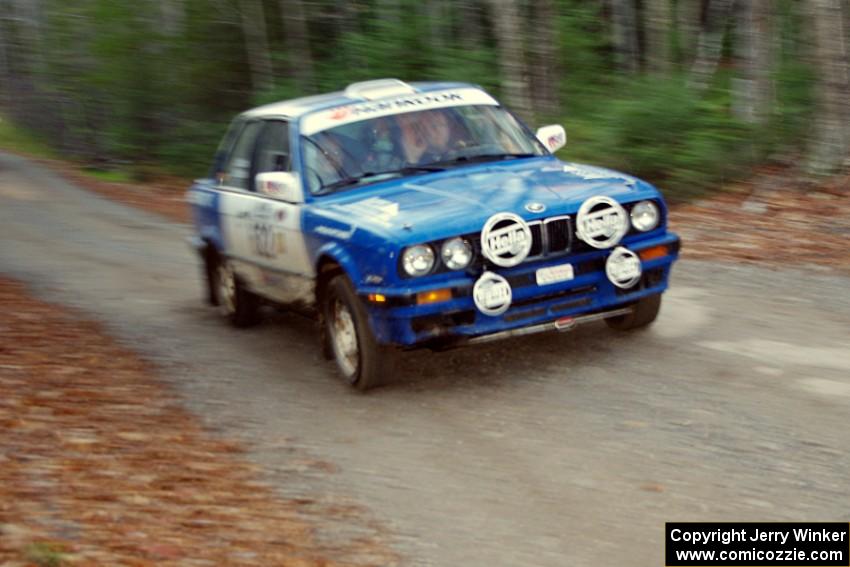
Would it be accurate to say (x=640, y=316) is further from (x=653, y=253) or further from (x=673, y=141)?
(x=673, y=141)

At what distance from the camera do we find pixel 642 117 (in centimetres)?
1587

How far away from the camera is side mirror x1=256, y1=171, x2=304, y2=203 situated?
8.19 meters

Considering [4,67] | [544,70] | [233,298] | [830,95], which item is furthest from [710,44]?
[4,67]

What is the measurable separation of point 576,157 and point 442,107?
8.48 metres

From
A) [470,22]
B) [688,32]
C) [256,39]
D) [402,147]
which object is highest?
[402,147]

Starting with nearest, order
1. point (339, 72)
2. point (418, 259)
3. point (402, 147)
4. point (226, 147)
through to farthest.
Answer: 1. point (418, 259)
2. point (402, 147)
3. point (226, 147)
4. point (339, 72)

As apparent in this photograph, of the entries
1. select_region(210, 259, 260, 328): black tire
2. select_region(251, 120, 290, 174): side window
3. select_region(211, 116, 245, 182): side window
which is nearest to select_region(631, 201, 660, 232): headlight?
select_region(251, 120, 290, 174): side window

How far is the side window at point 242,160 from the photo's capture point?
371 inches

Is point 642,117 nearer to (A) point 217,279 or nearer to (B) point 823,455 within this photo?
(A) point 217,279

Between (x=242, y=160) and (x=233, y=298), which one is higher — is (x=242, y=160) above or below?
above

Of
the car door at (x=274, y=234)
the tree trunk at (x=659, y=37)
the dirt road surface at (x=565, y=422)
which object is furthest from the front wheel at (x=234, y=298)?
the tree trunk at (x=659, y=37)

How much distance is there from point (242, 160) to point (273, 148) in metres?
0.62

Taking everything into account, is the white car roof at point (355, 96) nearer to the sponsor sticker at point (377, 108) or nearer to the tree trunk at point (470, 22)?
the sponsor sticker at point (377, 108)

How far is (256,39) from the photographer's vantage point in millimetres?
26328
